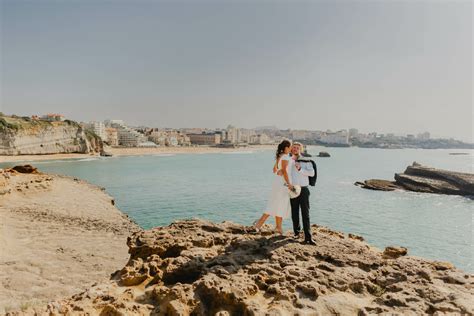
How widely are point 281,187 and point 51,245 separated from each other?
9504 millimetres

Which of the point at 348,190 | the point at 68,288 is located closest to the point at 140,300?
the point at 68,288

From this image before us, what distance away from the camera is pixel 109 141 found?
146750 millimetres

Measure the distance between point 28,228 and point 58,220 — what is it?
201 cm

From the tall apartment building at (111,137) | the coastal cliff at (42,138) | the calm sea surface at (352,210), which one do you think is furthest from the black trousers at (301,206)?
the tall apartment building at (111,137)

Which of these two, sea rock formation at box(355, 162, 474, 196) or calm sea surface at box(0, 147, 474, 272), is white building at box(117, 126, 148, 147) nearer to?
calm sea surface at box(0, 147, 474, 272)

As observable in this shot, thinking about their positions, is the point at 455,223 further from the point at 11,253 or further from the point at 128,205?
the point at 11,253

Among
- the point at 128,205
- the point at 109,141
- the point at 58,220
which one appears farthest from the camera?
the point at 109,141

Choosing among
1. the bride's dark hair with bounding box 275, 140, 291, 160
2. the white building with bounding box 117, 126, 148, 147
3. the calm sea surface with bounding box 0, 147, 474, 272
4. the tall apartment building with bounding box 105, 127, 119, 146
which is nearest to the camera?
the bride's dark hair with bounding box 275, 140, 291, 160

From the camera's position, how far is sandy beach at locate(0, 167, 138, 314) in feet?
25.9

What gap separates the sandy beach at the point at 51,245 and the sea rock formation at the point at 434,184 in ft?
114

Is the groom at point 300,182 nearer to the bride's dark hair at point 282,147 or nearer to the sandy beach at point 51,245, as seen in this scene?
the bride's dark hair at point 282,147

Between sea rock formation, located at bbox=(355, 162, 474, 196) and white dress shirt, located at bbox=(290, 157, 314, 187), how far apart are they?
36.9m

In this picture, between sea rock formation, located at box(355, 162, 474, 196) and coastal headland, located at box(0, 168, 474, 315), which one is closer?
coastal headland, located at box(0, 168, 474, 315)

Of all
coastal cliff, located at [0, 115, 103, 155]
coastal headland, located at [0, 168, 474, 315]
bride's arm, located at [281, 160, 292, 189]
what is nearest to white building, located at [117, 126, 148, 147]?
coastal cliff, located at [0, 115, 103, 155]
